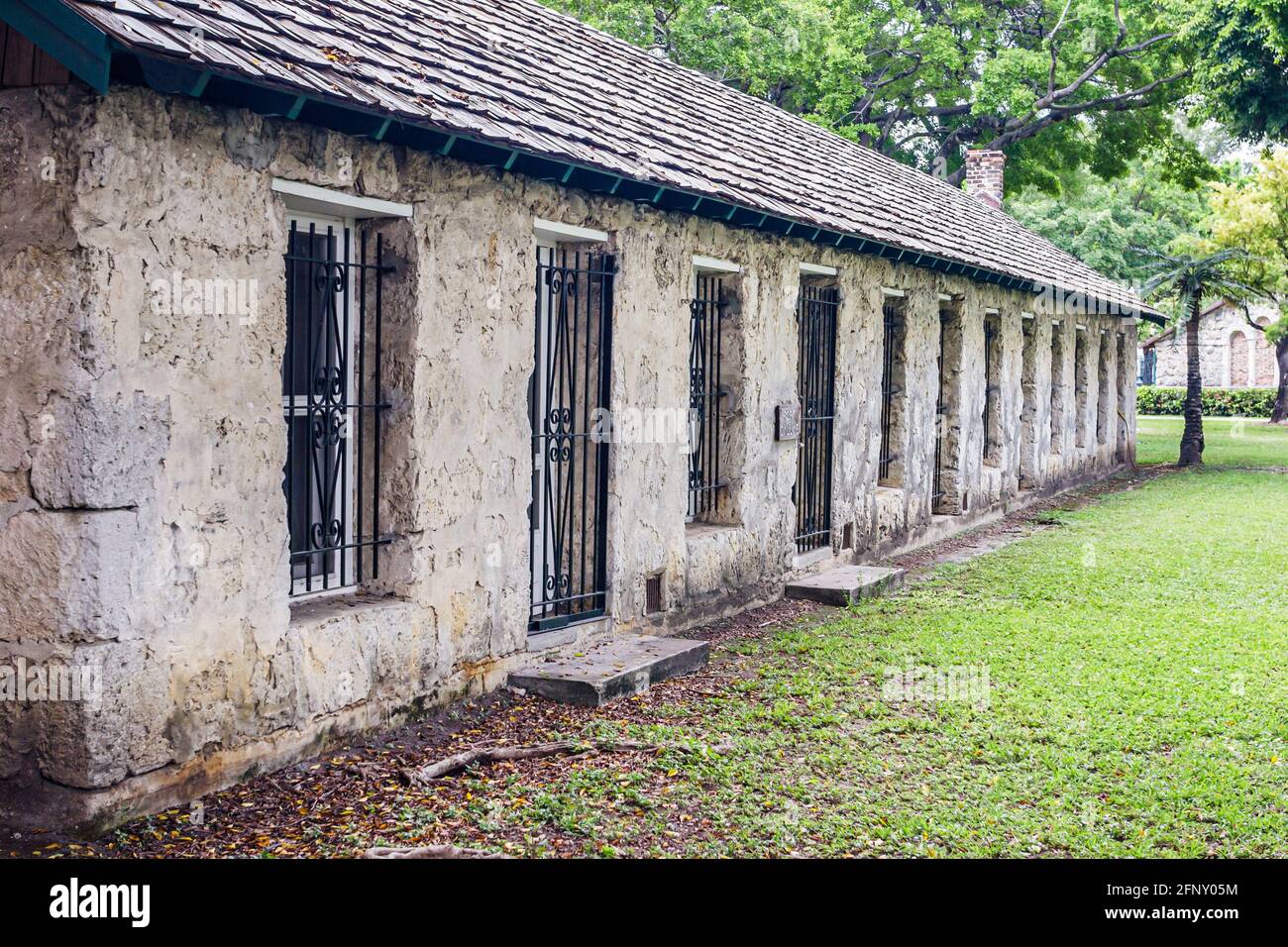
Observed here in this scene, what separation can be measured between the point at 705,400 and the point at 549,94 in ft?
8.64

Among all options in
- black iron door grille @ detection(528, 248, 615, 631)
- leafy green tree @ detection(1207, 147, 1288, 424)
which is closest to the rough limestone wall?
black iron door grille @ detection(528, 248, 615, 631)

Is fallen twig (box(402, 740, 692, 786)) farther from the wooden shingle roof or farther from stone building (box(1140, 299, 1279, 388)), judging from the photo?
stone building (box(1140, 299, 1279, 388))

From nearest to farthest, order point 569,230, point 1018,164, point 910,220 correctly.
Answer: point 569,230, point 910,220, point 1018,164

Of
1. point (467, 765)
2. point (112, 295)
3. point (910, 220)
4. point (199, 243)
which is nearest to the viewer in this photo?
point (112, 295)

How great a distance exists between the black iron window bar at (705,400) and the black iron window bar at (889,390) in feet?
11.6

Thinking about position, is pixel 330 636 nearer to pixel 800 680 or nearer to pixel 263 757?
pixel 263 757

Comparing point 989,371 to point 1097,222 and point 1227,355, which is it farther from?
point 1227,355

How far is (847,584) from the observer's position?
10.2 meters

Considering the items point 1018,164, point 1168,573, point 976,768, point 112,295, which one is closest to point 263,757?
point 112,295

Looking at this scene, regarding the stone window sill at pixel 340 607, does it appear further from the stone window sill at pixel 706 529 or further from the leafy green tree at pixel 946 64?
the leafy green tree at pixel 946 64

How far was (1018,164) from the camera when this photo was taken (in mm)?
30297

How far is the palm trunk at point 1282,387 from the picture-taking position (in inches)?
1566

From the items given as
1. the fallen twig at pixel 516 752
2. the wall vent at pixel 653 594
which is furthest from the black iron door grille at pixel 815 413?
the fallen twig at pixel 516 752

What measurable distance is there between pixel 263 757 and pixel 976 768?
10.7 ft
